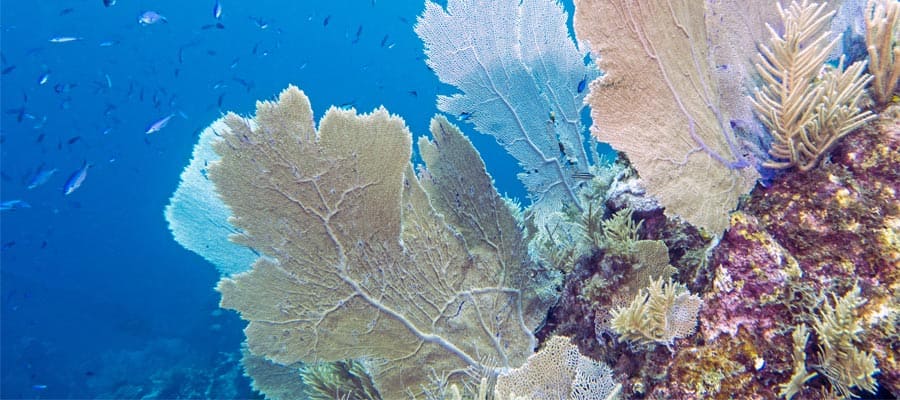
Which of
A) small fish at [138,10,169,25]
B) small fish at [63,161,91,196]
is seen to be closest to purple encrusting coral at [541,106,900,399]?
small fish at [63,161,91,196]

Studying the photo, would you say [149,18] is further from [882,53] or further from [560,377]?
[882,53]

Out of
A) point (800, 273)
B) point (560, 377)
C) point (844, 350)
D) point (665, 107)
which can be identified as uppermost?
point (665, 107)

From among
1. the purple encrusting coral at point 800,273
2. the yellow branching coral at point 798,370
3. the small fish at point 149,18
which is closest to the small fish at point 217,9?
the small fish at point 149,18

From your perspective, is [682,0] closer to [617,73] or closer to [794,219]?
[617,73]

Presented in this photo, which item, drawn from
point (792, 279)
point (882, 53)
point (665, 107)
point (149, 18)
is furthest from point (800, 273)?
point (149, 18)

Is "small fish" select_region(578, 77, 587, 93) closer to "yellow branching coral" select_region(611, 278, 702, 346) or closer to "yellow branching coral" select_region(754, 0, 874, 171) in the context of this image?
"yellow branching coral" select_region(754, 0, 874, 171)

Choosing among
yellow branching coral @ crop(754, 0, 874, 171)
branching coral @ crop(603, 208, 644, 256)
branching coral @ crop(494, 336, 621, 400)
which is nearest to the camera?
yellow branching coral @ crop(754, 0, 874, 171)

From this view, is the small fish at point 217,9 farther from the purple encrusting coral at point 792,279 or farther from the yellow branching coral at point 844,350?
the yellow branching coral at point 844,350
